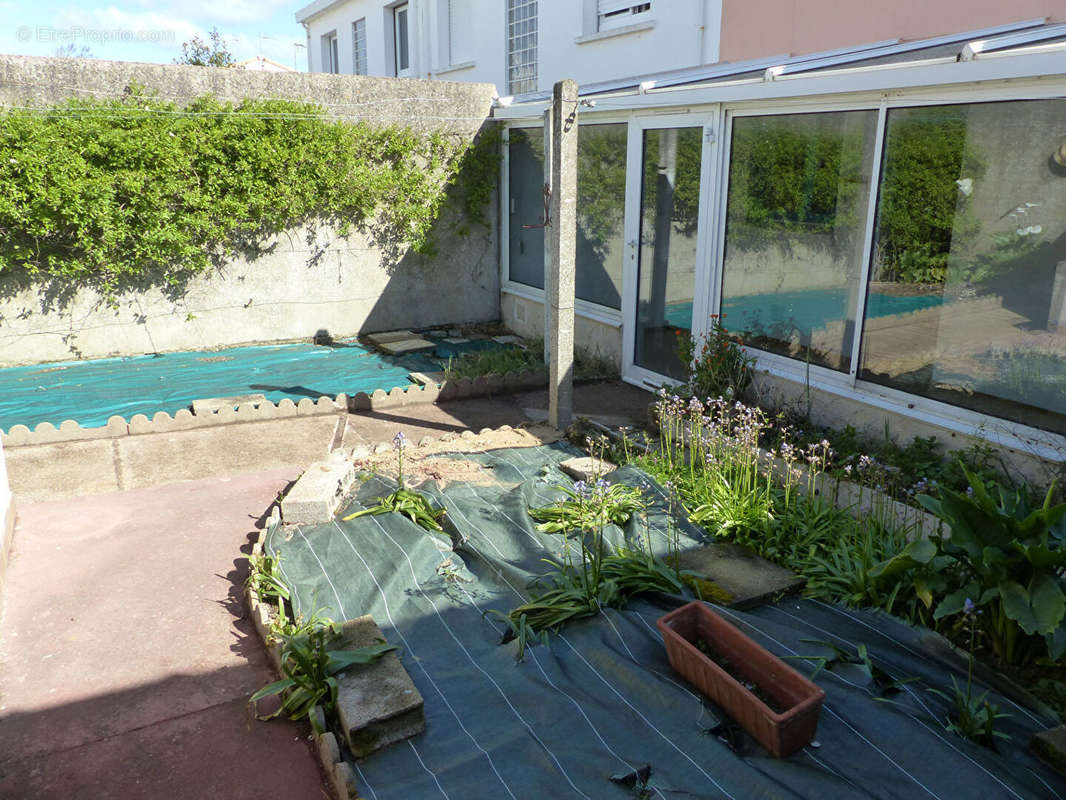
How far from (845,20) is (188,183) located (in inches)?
279

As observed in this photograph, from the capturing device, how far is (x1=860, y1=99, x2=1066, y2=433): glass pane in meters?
4.73

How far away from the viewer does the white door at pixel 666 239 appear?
695cm

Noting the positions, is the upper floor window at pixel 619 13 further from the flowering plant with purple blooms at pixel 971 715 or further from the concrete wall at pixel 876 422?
the flowering plant with purple blooms at pixel 971 715

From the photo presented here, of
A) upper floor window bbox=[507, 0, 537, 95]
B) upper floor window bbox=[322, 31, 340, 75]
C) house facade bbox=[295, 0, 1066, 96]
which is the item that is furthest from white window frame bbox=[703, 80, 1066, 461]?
upper floor window bbox=[322, 31, 340, 75]

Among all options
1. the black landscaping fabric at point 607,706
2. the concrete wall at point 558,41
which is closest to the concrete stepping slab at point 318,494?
the black landscaping fabric at point 607,706

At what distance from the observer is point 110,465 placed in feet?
20.3

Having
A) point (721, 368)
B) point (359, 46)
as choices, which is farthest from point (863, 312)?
point (359, 46)

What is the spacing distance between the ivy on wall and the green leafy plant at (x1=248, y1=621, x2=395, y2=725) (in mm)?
6570

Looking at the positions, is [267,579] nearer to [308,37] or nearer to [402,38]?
[402,38]

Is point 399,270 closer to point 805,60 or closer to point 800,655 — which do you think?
point 805,60

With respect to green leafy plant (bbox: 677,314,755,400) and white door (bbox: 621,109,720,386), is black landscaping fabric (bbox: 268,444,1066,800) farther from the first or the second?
white door (bbox: 621,109,720,386)

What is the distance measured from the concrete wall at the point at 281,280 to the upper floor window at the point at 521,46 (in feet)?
9.83

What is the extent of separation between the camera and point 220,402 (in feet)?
24.4

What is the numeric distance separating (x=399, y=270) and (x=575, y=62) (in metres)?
3.98
